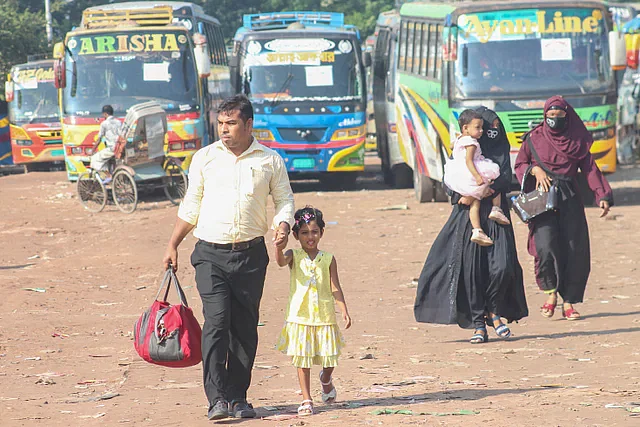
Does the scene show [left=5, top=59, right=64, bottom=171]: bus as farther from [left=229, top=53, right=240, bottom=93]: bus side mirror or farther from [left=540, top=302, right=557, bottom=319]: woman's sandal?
[left=540, top=302, right=557, bottom=319]: woman's sandal

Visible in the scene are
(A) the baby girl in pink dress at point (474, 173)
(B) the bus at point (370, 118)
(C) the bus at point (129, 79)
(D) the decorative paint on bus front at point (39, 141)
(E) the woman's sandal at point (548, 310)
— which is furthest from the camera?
(B) the bus at point (370, 118)

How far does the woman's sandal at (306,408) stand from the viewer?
235 inches

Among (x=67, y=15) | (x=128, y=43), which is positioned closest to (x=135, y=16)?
(x=128, y=43)

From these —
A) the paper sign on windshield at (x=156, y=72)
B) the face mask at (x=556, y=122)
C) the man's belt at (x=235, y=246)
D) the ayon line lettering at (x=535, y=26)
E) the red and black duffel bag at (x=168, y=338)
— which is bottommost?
the paper sign on windshield at (x=156, y=72)

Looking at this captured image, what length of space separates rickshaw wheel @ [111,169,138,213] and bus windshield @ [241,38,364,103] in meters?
3.79

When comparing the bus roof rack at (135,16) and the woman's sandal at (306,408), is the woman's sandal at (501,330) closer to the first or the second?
the woman's sandal at (306,408)

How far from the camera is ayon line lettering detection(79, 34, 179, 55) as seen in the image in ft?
66.5

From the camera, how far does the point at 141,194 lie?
22.1 meters

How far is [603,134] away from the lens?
16.8m

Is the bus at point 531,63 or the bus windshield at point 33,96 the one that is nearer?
the bus at point 531,63

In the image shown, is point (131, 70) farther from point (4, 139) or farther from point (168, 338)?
point (168, 338)

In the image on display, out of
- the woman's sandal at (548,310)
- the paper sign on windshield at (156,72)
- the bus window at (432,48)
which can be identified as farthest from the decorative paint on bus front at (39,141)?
the woman's sandal at (548,310)

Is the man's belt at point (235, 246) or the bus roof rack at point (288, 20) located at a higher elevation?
the man's belt at point (235, 246)

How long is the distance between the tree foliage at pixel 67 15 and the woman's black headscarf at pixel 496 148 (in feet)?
95.1
